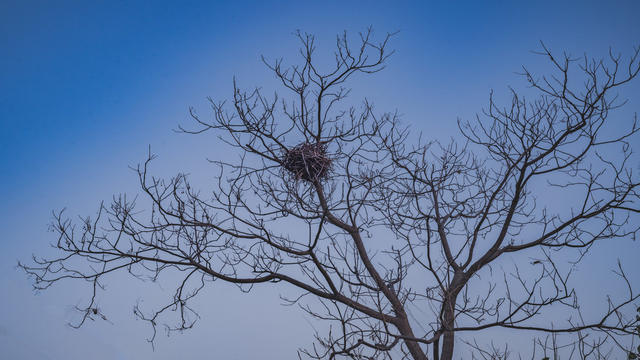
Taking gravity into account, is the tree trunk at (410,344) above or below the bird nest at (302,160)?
below

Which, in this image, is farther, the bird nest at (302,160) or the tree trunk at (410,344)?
the bird nest at (302,160)

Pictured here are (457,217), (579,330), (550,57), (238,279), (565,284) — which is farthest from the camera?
(457,217)

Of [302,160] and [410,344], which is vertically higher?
[302,160]

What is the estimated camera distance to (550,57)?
3.76 meters

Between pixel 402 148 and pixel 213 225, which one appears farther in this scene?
pixel 402 148

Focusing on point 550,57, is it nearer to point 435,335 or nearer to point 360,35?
point 360,35

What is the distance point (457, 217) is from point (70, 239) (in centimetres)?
423

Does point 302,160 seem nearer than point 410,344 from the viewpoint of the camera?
No

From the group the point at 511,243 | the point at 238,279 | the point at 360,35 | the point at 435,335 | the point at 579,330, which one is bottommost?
the point at 435,335

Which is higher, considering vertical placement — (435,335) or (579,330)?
(579,330)

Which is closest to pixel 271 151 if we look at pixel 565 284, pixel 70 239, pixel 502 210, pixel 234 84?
pixel 234 84

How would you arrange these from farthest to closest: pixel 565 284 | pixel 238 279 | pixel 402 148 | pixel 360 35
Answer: pixel 402 148
pixel 238 279
pixel 360 35
pixel 565 284

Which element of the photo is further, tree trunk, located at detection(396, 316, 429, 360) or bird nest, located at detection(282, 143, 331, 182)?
bird nest, located at detection(282, 143, 331, 182)

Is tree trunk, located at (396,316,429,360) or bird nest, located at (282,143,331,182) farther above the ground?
bird nest, located at (282,143,331,182)
